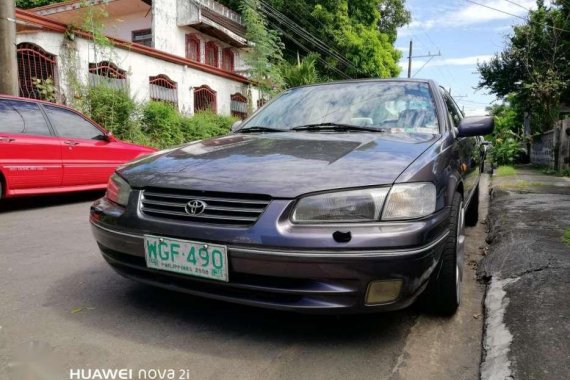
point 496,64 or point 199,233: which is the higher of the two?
point 496,64

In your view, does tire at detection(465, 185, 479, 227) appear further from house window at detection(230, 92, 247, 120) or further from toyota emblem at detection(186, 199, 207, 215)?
house window at detection(230, 92, 247, 120)

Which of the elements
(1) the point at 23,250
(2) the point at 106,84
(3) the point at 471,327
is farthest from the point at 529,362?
(2) the point at 106,84

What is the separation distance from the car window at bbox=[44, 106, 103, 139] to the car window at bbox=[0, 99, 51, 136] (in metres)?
0.17

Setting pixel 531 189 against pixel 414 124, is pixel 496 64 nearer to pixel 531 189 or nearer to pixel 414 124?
pixel 531 189

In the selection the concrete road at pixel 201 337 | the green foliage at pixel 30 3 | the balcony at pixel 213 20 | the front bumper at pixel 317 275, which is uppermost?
the green foliage at pixel 30 3

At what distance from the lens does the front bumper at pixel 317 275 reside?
5.91 ft

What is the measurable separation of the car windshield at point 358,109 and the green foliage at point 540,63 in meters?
12.6

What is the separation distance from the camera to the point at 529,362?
1818 mm

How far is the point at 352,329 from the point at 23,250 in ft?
9.00

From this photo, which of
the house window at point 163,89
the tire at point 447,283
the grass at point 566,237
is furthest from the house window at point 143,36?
the tire at point 447,283

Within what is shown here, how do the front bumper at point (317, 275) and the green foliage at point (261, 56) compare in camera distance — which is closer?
the front bumper at point (317, 275)

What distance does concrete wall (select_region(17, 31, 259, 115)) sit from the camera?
382 inches

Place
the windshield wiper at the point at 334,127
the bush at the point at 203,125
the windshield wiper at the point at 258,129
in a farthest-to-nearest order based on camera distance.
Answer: the bush at the point at 203,125, the windshield wiper at the point at 258,129, the windshield wiper at the point at 334,127

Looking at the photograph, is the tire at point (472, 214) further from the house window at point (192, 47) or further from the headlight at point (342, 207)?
the house window at point (192, 47)
